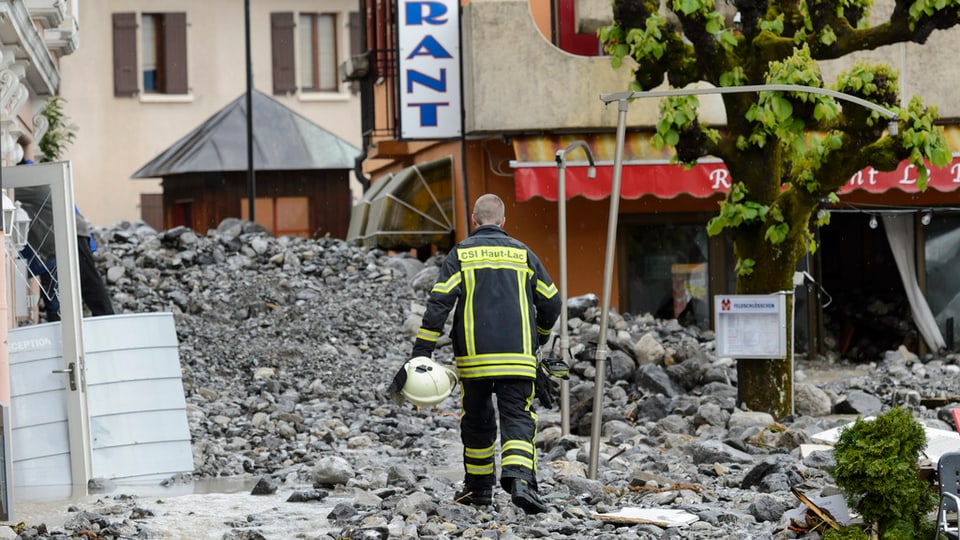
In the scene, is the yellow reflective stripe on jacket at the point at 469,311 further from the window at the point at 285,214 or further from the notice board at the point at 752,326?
the window at the point at 285,214

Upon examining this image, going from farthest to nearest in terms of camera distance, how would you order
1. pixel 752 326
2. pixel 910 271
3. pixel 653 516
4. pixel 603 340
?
pixel 910 271 < pixel 752 326 < pixel 603 340 < pixel 653 516

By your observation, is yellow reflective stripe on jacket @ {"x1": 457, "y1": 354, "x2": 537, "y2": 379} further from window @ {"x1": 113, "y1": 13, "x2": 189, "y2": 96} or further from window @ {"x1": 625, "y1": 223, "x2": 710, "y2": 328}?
window @ {"x1": 113, "y1": 13, "x2": 189, "y2": 96}

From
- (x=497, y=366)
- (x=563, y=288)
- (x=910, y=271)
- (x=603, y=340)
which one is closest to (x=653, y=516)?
(x=497, y=366)

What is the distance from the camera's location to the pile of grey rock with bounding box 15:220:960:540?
32.7ft

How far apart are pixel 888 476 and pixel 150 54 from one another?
36496 millimetres

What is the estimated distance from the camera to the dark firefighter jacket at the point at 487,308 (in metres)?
10.0

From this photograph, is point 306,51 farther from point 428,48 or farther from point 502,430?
point 502,430

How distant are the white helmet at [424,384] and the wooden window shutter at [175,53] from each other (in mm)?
33323

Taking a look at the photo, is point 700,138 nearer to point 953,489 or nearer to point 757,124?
point 757,124

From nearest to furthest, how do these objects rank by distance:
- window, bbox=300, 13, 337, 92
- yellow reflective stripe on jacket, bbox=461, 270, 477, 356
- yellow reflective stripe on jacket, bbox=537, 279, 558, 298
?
yellow reflective stripe on jacket, bbox=461, 270, 477, 356
yellow reflective stripe on jacket, bbox=537, 279, 558, 298
window, bbox=300, 13, 337, 92

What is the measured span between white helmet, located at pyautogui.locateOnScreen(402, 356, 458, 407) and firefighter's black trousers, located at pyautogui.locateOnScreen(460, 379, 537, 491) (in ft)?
0.49

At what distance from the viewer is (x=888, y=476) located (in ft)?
26.6

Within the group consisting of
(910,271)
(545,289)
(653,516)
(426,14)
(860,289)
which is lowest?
(653,516)

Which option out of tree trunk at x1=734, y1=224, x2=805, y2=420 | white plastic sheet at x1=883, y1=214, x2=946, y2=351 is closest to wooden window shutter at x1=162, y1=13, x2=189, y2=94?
white plastic sheet at x1=883, y1=214, x2=946, y2=351
